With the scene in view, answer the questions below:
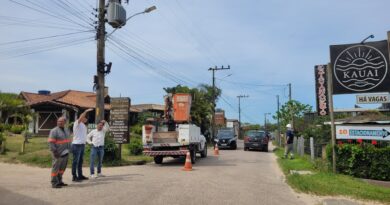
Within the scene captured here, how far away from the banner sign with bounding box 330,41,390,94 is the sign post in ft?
29.8

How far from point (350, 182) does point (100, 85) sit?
34.5ft

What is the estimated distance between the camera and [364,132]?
11.9 m

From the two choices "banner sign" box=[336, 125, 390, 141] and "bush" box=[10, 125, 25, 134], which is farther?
"bush" box=[10, 125, 25, 134]

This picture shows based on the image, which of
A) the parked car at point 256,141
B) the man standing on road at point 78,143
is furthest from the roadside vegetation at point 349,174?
the parked car at point 256,141

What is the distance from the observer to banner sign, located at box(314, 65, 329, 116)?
44.0ft

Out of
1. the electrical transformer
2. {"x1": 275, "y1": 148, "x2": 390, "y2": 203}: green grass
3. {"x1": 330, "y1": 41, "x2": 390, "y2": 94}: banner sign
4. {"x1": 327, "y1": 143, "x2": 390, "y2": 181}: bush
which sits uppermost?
the electrical transformer

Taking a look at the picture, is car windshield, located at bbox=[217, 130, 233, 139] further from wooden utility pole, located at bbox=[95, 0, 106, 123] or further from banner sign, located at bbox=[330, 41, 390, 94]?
banner sign, located at bbox=[330, 41, 390, 94]

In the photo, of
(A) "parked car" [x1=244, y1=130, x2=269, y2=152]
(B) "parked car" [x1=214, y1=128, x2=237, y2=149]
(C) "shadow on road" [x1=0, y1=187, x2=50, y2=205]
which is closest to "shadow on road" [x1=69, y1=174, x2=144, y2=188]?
(C) "shadow on road" [x1=0, y1=187, x2=50, y2=205]

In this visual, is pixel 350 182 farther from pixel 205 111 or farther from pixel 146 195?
pixel 205 111

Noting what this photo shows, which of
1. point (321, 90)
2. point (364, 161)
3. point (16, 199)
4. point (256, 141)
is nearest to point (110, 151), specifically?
point (16, 199)

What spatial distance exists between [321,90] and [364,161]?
305 cm

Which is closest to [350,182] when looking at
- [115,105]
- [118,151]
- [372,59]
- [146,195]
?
[372,59]

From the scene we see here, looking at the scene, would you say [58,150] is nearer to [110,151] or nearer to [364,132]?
[110,151]

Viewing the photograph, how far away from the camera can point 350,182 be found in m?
10.2
